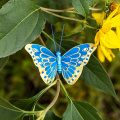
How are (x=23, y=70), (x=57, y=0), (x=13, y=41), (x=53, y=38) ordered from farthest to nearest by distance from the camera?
1. (x=23, y=70)
2. (x=57, y=0)
3. (x=53, y=38)
4. (x=13, y=41)

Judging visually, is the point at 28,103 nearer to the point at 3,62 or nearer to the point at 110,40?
the point at 3,62

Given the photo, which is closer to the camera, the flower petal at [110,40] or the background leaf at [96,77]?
the flower petal at [110,40]

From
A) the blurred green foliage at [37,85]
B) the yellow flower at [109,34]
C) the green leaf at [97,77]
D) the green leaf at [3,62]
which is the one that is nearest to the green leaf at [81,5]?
the yellow flower at [109,34]

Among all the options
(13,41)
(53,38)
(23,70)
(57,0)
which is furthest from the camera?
(23,70)

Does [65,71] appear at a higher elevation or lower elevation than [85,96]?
higher

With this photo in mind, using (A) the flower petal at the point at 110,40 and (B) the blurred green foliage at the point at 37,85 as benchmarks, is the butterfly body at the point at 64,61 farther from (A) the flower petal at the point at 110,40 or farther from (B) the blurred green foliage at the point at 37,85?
(B) the blurred green foliage at the point at 37,85

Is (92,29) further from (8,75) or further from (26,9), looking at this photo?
(8,75)

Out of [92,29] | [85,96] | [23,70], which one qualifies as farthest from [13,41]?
[85,96]
